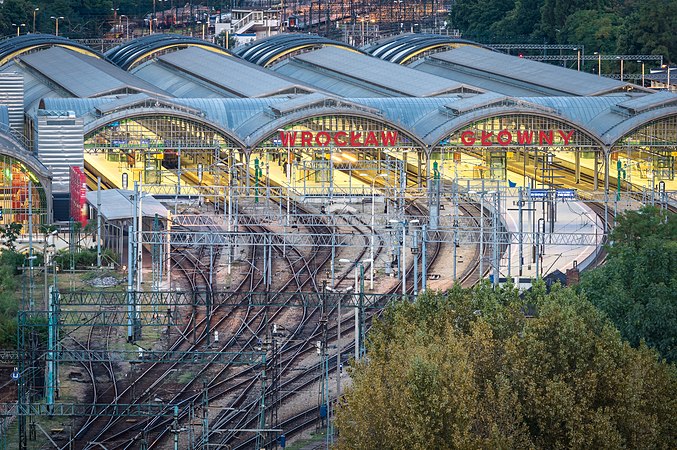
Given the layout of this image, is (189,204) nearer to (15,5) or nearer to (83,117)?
(83,117)

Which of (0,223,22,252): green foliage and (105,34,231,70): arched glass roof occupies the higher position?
(105,34,231,70): arched glass roof

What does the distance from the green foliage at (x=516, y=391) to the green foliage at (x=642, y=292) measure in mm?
3398

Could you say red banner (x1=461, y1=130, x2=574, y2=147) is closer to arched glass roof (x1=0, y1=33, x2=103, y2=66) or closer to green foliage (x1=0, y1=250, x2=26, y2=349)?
green foliage (x1=0, y1=250, x2=26, y2=349)

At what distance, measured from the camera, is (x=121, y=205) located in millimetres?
52938

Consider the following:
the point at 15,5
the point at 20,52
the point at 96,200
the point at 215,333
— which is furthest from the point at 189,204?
the point at 15,5

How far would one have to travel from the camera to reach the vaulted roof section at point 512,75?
250 feet

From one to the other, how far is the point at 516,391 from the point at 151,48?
65.6 metres

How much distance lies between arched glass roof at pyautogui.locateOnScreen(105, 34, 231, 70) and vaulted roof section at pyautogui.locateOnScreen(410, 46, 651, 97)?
11710 mm

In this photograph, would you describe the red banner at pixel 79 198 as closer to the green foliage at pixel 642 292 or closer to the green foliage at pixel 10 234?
the green foliage at pixel 10 234

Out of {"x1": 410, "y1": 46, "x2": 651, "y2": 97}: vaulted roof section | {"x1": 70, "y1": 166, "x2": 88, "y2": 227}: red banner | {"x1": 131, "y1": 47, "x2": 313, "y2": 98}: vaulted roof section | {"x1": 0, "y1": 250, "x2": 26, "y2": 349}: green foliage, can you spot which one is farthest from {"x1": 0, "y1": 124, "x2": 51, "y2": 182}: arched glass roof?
{"x1": 410, "y1": 46, "x2": 651, "y2": 97}: vaulted roof section

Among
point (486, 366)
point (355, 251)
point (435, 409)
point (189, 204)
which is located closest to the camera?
point (435, 409)

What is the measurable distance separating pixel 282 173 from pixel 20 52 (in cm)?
2565

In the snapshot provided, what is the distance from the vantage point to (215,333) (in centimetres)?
4172

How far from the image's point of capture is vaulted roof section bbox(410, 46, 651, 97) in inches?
3000
